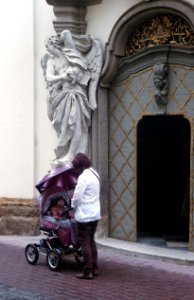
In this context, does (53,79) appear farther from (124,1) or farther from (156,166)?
(156,166)

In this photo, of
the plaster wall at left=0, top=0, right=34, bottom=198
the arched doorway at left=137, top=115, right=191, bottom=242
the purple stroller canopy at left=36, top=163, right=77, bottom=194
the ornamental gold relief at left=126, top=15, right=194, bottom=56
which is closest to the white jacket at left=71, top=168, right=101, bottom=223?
the purple stroller canopy at left=36, top=163, right=77, bottom=194

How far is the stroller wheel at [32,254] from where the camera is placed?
9.19m

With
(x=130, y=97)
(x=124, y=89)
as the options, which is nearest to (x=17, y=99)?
(x=124, y=89)

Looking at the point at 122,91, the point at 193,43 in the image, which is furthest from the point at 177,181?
the point at 193,43

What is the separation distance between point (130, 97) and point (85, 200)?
2687mm

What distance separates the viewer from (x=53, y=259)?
8.88 m

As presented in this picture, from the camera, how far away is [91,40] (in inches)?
418

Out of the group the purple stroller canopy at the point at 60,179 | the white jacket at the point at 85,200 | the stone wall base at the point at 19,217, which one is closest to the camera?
the white jacket at the point at 85,200

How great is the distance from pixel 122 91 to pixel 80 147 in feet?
3.64

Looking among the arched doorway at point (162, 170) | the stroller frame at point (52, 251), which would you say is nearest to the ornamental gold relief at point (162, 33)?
the arched doorway at point (162, 170)

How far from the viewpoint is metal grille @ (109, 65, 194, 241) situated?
10.4 meters

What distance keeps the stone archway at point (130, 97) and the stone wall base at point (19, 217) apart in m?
1.32

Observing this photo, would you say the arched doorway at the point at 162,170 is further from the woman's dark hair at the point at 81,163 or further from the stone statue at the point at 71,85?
the woman's dark hair at the point at 81,163

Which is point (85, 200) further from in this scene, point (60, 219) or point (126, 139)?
point (126, 139)
